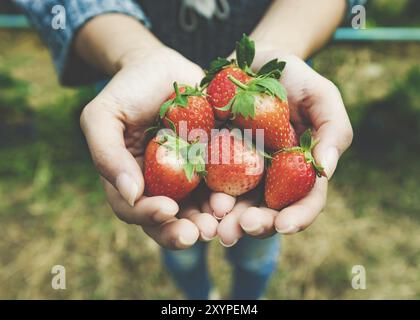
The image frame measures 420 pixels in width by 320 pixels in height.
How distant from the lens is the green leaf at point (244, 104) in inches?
31.4

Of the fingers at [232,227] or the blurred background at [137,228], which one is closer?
the fingers at [232,227]

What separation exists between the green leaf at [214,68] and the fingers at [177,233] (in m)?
0.26

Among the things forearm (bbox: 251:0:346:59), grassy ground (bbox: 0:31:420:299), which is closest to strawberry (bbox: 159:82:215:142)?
forearm (bbox: 251:0:346:59)

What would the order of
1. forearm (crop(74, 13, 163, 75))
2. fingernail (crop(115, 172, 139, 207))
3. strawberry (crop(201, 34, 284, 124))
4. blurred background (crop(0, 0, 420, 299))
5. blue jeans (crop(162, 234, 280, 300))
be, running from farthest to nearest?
blurred background (crop(0, 0, 420, 299))
blue jeans (crop(162, 234, 280, 300))
forearm (crop(74, 13, 163, 75))
strawberry (crop(201, 34, 284, 124))
fingernail (crop(115, 172, 139, 207))

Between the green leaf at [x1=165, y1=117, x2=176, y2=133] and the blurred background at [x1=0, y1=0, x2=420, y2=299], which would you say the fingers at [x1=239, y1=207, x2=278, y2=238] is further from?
the blurred background at [x1=0, y1=0, x2=420, y2=299]

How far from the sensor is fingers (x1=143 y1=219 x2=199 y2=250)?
740mm

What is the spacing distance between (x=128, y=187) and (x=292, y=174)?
9.9 inches

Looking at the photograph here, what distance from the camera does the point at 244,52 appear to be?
856 mm

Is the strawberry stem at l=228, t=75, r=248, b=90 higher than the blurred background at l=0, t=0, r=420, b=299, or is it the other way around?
the strawberry stem at l=228, t=75, r=248, b=90

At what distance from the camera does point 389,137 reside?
184cm

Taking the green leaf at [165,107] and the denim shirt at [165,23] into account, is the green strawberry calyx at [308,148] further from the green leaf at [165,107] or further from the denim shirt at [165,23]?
the denim shirt at [165,23]

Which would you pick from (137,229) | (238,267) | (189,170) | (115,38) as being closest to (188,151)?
(189,170)

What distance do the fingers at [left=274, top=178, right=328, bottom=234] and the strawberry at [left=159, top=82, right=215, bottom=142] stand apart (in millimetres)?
192

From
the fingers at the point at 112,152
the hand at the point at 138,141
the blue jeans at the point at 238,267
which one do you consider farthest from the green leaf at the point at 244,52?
the blue jeans at the point at 238,267
